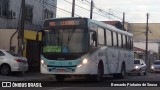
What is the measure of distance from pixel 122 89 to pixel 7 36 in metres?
14.7

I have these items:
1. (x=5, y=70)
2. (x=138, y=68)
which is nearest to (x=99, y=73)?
(x=5, y=70)

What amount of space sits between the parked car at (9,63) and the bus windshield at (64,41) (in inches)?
172

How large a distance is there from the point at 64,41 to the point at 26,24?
1424cm

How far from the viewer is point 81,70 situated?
71.3ft

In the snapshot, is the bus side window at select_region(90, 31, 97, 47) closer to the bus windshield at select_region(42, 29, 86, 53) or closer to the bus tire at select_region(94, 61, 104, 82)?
the bus windshield at select_region(42, 29, 86, 53)

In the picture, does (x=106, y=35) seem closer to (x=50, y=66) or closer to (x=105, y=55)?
(x=105, y=55)

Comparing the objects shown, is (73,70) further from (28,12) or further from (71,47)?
(28,12)

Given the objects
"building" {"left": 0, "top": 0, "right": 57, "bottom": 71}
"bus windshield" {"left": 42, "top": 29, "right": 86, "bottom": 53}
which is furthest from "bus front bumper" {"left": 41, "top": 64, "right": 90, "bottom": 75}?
"building" {"left": 0, "top": 0, "right": 57, "bottom": 71}

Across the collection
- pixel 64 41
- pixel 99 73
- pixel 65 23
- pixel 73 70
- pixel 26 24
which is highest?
pixel 26 24

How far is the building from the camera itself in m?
31.3

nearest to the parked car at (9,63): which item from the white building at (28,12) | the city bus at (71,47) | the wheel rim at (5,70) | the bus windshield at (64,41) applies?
the wheel rim at (5,70)

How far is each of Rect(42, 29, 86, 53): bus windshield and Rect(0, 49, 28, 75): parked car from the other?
4369 millimetres

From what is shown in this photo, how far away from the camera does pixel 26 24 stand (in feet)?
117

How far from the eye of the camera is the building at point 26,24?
31297 millimetres
